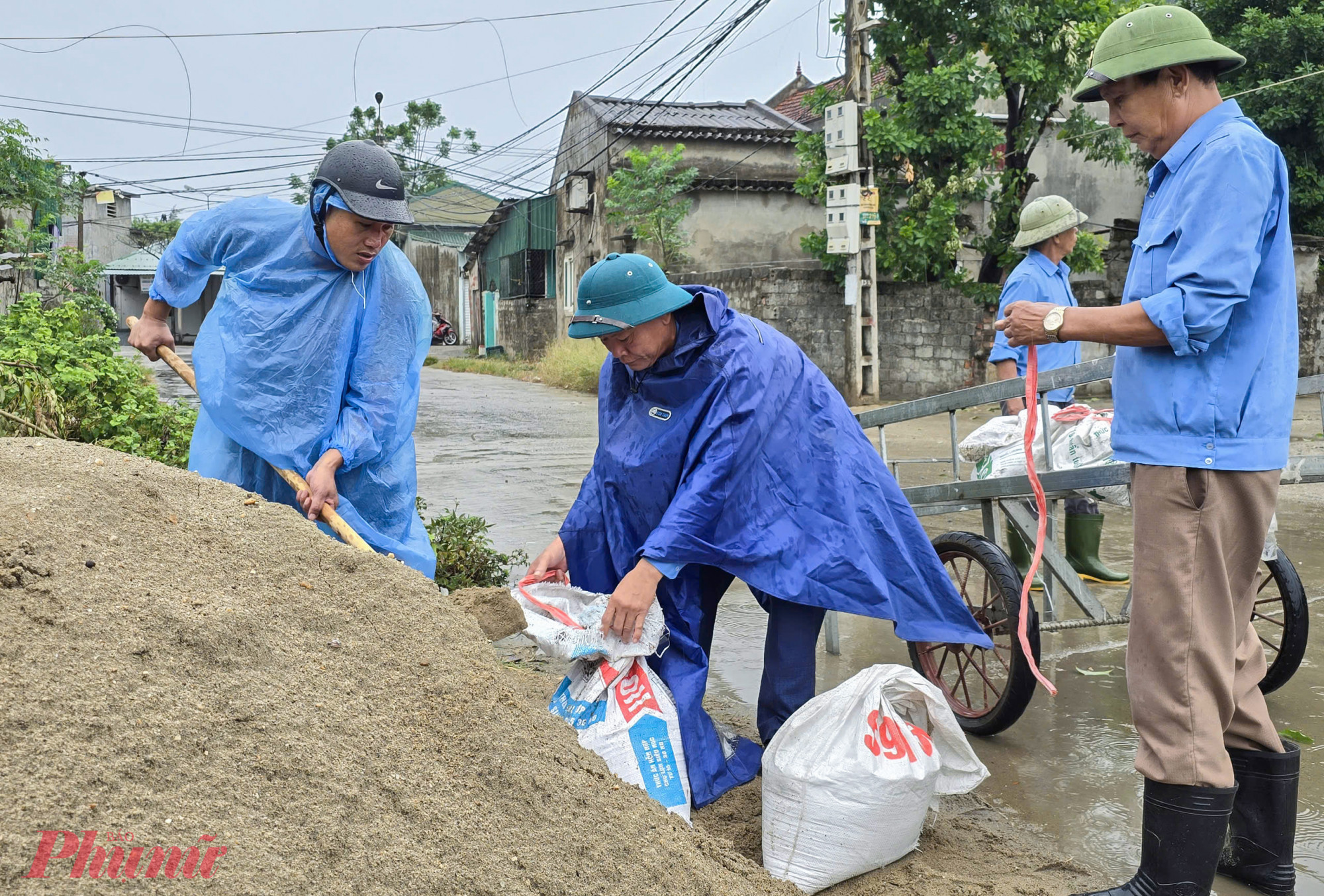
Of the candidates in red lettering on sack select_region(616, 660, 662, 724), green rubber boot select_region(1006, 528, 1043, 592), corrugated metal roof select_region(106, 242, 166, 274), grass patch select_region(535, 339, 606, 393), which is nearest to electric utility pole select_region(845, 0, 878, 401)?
grass patch select_region(535, 339, 606, 393)

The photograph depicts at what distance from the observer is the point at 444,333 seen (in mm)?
33688

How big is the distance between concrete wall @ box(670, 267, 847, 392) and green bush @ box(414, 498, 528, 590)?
386 inches

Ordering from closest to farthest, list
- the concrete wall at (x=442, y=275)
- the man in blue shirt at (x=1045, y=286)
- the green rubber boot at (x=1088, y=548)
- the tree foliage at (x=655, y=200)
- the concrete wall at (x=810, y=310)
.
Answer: the man in blue shirt at (x=1045, y=286)
the green rubber boot at (x=1088, y=548)
the concrete wall at (x=810, y=310)
the tree foliage at (x=655, y=200)
the concrete wall at (x=442, y=275)

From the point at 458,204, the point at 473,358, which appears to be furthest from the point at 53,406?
the point at 458,204

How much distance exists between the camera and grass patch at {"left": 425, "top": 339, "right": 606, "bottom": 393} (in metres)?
16.7

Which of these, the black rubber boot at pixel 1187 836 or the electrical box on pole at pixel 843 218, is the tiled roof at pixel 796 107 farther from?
the black rubber boot at pixel 1187 836

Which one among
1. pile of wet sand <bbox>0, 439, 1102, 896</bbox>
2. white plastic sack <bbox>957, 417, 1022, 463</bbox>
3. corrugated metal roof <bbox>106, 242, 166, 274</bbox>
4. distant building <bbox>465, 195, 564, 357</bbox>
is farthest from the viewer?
corrugated metal roof <bbox>106, 242, 166, 274</bbox>

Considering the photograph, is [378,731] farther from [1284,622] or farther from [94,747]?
[1284,622]

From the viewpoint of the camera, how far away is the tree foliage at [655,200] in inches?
648

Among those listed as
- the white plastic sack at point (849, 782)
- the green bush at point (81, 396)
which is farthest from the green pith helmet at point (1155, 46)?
the green bush at point (81, 396)

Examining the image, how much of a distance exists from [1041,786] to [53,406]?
412 centimetres

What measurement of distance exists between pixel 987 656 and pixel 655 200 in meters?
13.7

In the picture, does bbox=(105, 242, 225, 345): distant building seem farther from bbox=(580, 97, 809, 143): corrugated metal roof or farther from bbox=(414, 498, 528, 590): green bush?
bbox=(414, 498, 528, 590): green bush

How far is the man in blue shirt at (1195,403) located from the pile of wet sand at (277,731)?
436mm
